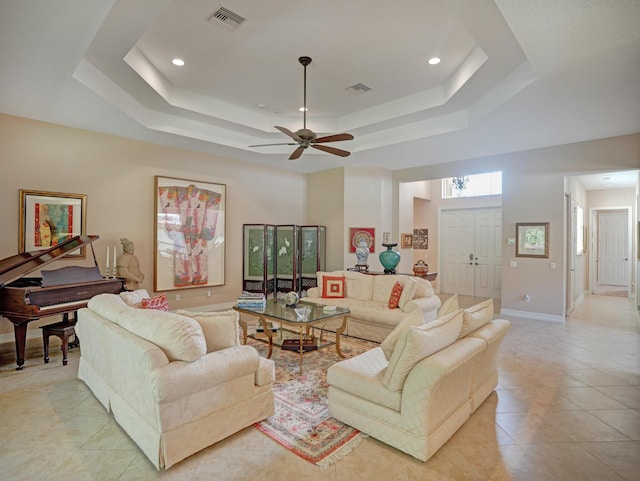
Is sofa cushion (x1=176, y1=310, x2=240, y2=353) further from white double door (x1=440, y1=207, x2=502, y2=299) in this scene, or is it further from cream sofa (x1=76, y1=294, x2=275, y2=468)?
white double door (x1=440, y1=207, x2=502, y2=299)

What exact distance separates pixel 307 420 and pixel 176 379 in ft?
3.77

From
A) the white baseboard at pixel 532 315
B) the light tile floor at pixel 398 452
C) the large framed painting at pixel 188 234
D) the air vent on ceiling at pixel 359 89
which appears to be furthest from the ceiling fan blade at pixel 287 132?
the white baseboard at pixel 532 315

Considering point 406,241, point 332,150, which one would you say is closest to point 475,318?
point 332,150

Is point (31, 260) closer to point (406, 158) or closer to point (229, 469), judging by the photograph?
point (229, 469)

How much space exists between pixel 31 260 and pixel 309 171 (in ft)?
18.8

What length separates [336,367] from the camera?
271 cm

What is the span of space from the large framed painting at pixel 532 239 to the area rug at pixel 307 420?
4588mm

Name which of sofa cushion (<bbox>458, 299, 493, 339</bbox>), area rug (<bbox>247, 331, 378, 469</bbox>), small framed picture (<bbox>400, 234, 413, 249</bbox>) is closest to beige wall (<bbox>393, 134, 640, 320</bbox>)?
small framed picture (<bbox>400, 234, 413, 249</bbox>)

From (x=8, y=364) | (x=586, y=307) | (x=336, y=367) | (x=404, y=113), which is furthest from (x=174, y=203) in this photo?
(x=586, y=307)

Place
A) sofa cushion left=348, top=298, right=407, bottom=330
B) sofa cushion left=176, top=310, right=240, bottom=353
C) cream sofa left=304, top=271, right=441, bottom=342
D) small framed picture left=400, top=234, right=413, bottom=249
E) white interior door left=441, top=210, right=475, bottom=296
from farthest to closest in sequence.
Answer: white interior door left=441, top=210, right=475, bottom=296 < small framed picture left=400, top=234, right=413, bottom=249 < cream sofa left=304, top=271, right=441, bottom=342 < sofa cushion left=348, top=298, right=407, bottom=330 < sofa cushion left=176, top=310, right=240, bottom=353

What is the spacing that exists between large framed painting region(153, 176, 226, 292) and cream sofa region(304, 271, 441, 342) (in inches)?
88.3

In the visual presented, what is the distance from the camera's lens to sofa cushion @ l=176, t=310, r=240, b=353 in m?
2.62

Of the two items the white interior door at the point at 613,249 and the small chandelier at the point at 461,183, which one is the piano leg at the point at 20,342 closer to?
the small chandelier at the point at 461,183

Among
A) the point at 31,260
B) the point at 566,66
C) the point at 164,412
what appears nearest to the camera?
the point at 164,412
